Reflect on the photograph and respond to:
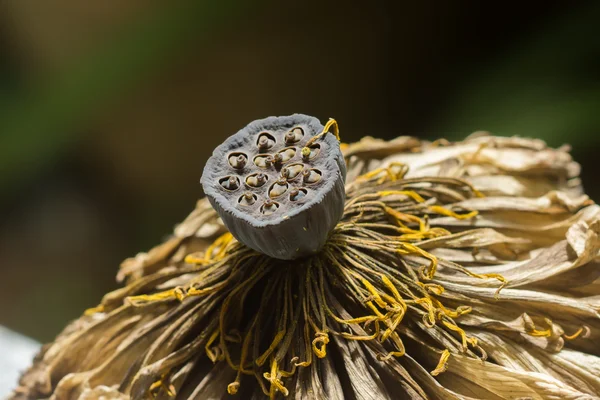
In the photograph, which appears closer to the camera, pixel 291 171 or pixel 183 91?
pixel 291 171

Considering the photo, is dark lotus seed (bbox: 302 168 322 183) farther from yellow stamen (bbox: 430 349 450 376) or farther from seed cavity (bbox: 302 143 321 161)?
yellow stamen (bbox: 430 349 450 376)

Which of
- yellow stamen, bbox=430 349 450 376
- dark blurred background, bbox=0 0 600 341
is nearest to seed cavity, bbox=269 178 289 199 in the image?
yellow stamen, bbox=430 349 450 376

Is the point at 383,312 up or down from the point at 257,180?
down

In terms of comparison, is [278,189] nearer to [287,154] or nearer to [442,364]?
[287,154]

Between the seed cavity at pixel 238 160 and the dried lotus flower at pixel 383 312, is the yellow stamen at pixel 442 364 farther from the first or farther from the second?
the seed cavity at pixel 238 160

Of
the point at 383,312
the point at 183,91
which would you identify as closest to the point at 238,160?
the point at 383,312

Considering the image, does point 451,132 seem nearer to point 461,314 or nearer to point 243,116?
point 243,116
